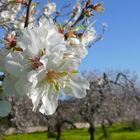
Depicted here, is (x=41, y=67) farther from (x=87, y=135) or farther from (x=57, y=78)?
(x=87, y=135)

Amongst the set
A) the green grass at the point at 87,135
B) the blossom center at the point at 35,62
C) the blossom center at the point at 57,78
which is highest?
the blossom center at the point at 35,62

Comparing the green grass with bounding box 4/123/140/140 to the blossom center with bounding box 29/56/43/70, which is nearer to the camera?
the blossom center with bounding box 29/56/43/70

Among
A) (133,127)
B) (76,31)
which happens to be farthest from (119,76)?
(133,127)

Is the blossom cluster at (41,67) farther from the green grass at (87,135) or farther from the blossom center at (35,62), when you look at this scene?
the green grass at (87,135)

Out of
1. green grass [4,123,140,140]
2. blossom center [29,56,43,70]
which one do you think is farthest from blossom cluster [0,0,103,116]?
green grass [4,123,140,140]

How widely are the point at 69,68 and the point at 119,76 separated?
60.2 ft

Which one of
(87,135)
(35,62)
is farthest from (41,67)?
(87,135)

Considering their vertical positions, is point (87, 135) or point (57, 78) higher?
point (57, 78)

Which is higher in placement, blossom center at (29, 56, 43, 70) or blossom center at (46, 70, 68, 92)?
blossom center at (29, 56, 43, 70)

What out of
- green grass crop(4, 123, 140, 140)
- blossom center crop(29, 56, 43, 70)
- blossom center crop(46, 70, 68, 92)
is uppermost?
blossom center crop(29, 56, 43, 70)

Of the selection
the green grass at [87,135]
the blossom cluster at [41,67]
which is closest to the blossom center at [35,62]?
the blossom cluster at [41,67]

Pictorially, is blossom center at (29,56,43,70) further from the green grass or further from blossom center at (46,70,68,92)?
the green grass

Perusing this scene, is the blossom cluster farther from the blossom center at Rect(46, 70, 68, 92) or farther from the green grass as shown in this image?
the green grass

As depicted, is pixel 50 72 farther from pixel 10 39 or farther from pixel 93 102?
pixel 93 102
